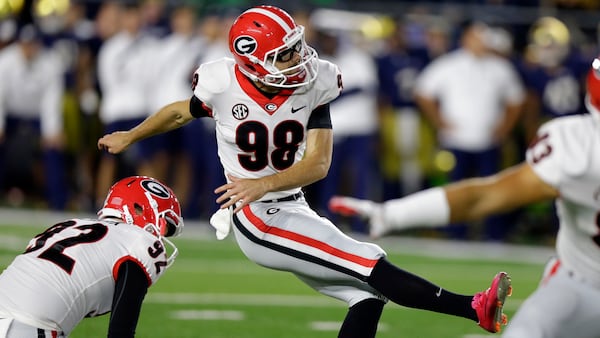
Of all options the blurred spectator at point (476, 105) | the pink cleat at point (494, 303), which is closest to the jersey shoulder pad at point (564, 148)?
the pink cleat at point (494, 303)

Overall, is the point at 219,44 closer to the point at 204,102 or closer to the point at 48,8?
the point at 48,8

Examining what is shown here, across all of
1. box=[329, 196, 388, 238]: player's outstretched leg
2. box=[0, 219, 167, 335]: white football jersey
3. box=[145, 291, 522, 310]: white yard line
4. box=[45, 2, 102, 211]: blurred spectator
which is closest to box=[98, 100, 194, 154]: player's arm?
box=[0, 219, 167, 335]: white football jersey

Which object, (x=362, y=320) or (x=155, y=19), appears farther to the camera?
(x=155, y=19)

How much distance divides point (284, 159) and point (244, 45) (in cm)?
53

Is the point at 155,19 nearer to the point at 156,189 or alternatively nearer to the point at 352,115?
the point at 352,115

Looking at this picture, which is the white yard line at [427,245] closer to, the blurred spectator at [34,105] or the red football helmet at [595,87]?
the blurred spectator at [34,105]

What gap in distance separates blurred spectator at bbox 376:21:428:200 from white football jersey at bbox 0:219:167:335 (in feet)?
27.4

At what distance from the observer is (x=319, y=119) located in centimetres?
551

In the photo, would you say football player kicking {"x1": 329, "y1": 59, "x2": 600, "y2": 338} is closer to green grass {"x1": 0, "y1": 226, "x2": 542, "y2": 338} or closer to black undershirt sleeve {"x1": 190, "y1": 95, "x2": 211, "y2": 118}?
black undershirt sleeve {"x1": 190, "y1": 95, "x2": 211, "y2": 118}

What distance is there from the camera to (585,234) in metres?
4.52

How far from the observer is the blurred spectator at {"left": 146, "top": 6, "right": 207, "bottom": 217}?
1274 centimetres

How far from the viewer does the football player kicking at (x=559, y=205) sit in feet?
13.7

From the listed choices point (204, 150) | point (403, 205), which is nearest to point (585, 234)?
point (403, 205)

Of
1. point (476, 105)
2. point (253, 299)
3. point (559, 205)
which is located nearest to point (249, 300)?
point (253, 299)
